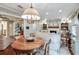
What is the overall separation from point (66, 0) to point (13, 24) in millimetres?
1129

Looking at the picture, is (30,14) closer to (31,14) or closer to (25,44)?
(31,14)

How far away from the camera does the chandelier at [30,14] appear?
2.20 metres

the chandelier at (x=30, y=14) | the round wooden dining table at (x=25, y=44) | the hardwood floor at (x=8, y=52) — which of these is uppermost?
the chandelier at (x=30, y=14)

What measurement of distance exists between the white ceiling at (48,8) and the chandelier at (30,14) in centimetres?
7

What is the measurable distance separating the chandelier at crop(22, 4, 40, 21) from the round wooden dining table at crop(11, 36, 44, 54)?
1.29ft

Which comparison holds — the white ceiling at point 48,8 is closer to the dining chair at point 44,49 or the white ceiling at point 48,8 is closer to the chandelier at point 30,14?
the chandelier at point 30,14

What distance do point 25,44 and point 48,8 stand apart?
83 centimetres

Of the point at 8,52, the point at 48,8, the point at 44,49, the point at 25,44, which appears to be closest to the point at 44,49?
the point at 44,49

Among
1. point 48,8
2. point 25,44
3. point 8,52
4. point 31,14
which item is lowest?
point 8,52

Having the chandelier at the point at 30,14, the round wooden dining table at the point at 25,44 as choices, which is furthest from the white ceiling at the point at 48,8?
the round wooden dining table at the point at 25,44

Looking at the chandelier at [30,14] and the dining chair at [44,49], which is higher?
the chandelier at [30,14]

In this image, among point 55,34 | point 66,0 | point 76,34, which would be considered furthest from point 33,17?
point 76,34

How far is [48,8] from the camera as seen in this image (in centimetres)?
224

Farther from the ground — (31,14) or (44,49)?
(31,14)
